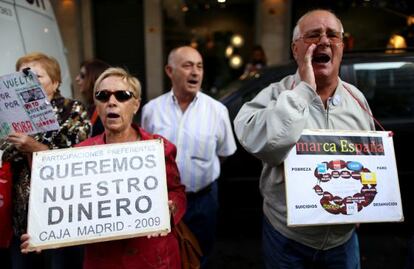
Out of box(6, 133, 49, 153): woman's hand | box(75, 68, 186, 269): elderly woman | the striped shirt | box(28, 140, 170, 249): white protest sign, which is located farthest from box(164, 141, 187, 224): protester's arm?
box(6, 133, 49, 153): woman's hand

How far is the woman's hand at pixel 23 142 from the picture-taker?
1868mm

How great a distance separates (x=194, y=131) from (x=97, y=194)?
42.7 inches

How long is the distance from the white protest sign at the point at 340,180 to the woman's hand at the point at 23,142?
50.7 inches

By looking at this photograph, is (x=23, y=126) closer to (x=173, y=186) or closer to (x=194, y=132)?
(x=173, y=186)

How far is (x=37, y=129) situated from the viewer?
6.06 feet

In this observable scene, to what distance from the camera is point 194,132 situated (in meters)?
2.59

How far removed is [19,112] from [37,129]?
123 mm

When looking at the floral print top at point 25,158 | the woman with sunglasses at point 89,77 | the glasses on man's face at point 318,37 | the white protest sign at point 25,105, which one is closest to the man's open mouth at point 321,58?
the glasses on man's face at point 318,37

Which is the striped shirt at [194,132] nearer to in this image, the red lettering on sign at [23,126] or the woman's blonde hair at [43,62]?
the woman's blonde hair at [43,62]

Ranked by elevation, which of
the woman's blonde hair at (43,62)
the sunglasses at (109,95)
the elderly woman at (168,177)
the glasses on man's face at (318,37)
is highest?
the woman's blonde hair at (43,62)

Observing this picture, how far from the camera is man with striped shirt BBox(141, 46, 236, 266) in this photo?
258cm

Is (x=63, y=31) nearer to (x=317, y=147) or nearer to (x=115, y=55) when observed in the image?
(x=115, y=55)

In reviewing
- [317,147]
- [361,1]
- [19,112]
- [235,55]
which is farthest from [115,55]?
[317,147]

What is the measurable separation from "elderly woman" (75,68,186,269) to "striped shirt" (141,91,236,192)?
565 millimetres
